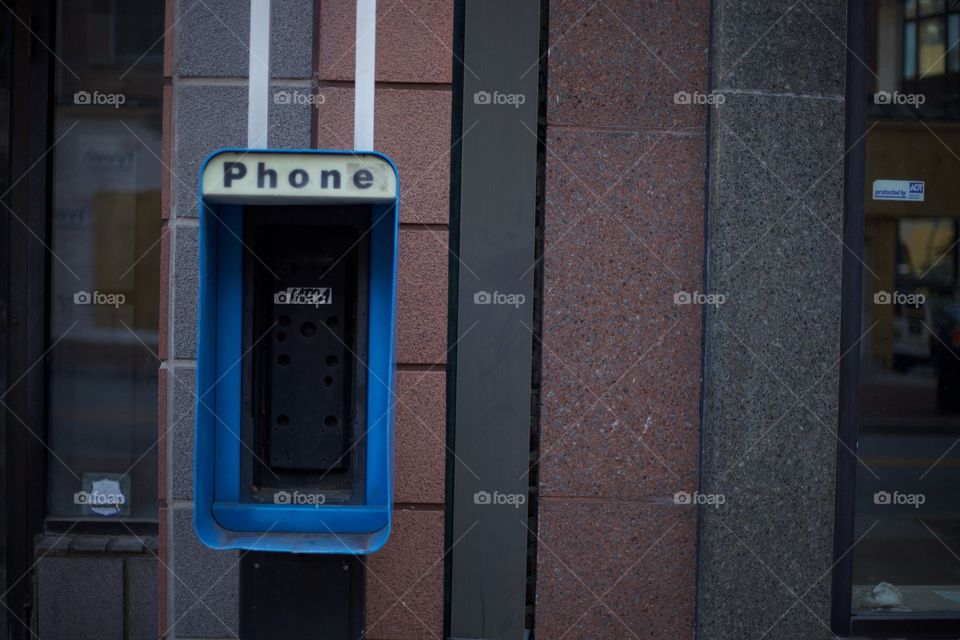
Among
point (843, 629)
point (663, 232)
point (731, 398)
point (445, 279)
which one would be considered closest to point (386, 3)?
point (445, 279)

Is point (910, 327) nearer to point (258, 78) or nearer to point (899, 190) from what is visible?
point (899, 190)

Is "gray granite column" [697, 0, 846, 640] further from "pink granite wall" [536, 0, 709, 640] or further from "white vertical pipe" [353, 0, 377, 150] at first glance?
"white vertical pipe" [353, 0, 377, 150]

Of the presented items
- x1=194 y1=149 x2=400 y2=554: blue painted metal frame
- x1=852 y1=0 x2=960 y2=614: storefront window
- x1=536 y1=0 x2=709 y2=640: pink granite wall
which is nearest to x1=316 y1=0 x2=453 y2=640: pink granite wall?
x1=536 y1=0 x2=709 y2=640: pink granite wall

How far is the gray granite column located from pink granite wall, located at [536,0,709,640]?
4.6 inches

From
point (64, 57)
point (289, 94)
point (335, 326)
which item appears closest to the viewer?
point (335, 326)

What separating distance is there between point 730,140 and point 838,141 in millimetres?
517

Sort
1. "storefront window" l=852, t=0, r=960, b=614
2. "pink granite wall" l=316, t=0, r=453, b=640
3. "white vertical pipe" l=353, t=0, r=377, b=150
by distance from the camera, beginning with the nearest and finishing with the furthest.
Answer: "white vertical pipe" l=353, t=0, r=377, b=150 < "pink granite wall" l=316, t=0, r=453, b=640 < "storefront window" l=852, t=0, r=960, b=614

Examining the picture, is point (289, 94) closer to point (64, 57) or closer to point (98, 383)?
point (64, 57)

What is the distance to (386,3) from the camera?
3654 millimetres

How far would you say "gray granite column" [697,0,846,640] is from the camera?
3.65 meters

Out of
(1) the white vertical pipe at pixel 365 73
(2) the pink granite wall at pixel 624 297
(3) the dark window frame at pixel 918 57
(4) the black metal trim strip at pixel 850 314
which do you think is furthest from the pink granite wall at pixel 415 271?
(3) the dark window frame at pixel 918 57

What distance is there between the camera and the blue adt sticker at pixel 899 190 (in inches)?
155

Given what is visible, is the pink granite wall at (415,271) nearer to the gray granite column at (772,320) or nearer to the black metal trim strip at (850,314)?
the gray granite column at (772,320)

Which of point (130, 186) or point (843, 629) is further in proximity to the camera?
point (130, 186)
